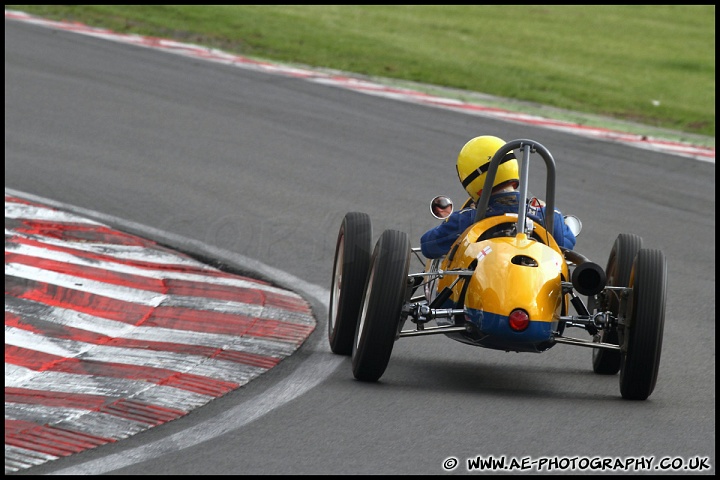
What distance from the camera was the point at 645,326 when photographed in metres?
5.64

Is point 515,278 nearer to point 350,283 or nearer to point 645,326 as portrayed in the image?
point 645,326

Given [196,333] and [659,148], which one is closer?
[196,333]

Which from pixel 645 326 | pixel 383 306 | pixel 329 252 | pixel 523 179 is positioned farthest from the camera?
pixel 329 252

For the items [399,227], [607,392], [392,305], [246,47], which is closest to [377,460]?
[392,305]

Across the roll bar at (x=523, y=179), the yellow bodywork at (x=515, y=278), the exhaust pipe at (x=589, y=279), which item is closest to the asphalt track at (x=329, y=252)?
the yellow bodywork at (x=515, y=278)

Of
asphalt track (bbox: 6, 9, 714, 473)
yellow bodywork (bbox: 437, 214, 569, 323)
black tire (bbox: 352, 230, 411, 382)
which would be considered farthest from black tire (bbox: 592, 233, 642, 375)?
black tire (bbox: 352, 230, 411, 382)

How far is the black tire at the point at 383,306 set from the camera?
5.75m

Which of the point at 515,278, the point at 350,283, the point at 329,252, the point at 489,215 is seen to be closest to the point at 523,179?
the point at 489,215

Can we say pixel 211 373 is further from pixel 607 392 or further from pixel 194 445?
pixel 607 392

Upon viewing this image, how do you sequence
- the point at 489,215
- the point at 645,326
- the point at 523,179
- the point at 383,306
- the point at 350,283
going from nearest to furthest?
1. the point at 645,326
2. the point at 383,306
3. the point at 523,179
4. the point at 489,215
5. the point at 350,283

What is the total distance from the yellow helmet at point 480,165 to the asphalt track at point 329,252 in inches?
39.6

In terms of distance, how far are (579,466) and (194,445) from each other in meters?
1.55

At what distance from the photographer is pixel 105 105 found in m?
13.6

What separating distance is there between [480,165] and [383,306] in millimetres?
1166
